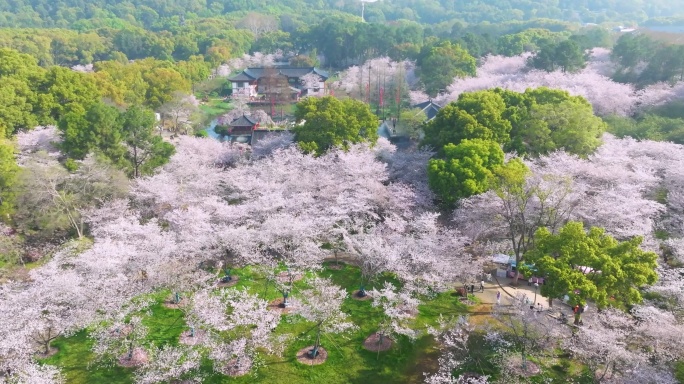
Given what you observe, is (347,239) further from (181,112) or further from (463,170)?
(181,112)

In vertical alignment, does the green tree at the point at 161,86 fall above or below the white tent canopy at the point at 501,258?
above

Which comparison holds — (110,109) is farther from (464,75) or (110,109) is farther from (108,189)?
(464,75)

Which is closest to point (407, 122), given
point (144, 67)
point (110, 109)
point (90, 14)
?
point (110, 109)

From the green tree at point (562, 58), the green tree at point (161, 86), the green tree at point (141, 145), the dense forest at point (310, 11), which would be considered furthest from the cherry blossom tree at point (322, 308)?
the dense forest at point (310, 11)

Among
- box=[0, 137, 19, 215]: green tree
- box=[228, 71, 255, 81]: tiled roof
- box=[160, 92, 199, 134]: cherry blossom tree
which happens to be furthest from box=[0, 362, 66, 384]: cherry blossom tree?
box=[228, 71, 255, 81]: tiled roof

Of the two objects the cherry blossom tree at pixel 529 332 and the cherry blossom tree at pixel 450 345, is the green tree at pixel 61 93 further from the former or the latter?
the cherry blossom tree at pixel 529 332

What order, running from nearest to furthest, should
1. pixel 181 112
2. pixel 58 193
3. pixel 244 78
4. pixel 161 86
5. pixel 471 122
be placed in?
pixel 58 193 < pixel 471 122 < pixel 181 112 < pixel 161 86 < pixel 244 78

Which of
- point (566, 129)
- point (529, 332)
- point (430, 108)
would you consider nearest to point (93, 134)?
point (529, 332)
